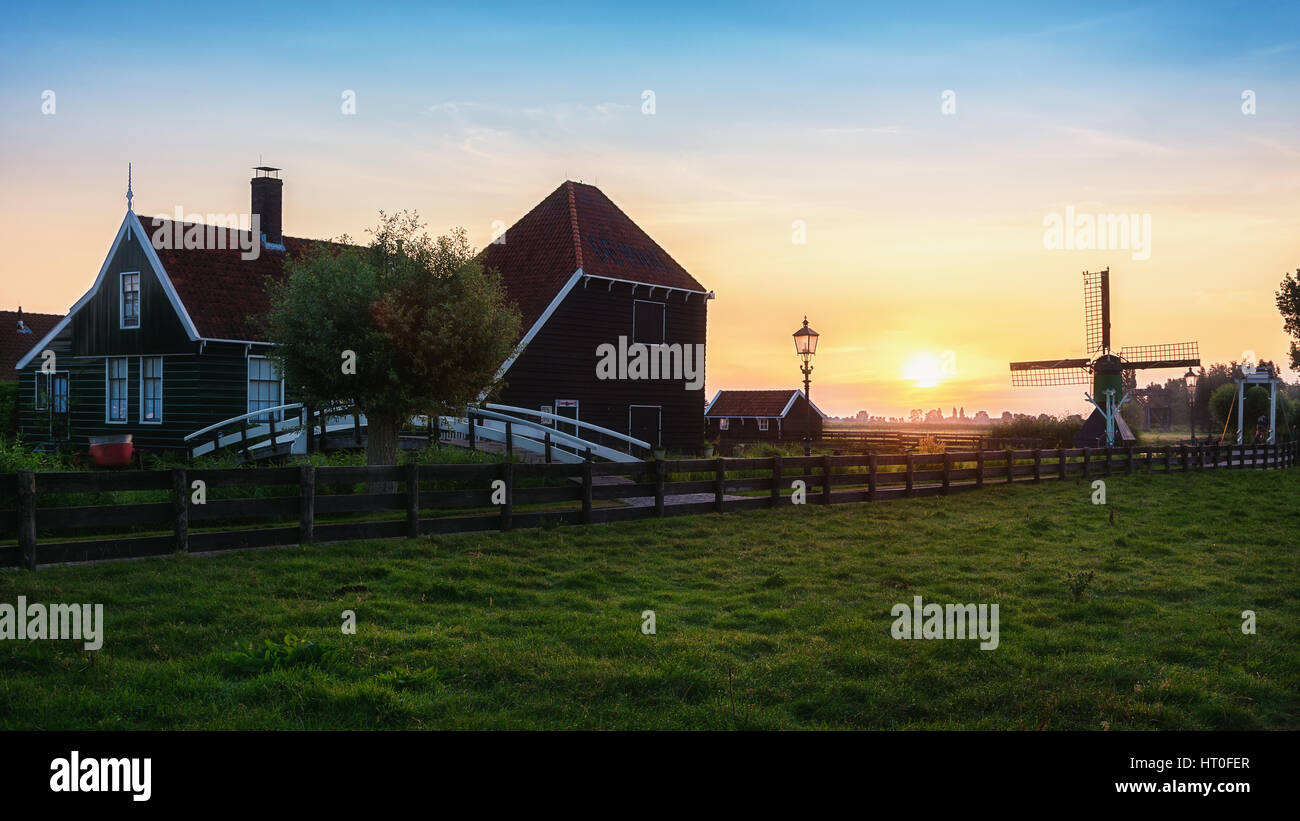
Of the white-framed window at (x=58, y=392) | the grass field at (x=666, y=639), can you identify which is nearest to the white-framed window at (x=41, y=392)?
the white-framed window at (x=58, y=392)

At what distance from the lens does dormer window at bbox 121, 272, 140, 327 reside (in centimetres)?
2845

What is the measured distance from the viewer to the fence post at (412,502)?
507 inches

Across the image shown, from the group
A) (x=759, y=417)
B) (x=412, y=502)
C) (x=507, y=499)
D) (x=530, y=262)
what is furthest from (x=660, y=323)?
(x=759, y=417)

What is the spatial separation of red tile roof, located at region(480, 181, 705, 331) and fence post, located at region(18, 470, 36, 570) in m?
18.4

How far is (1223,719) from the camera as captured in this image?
6.17 m

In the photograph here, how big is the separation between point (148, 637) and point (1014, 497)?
63.9ft

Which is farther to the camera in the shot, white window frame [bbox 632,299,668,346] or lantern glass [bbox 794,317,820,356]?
white window frame [bbox 632,299,668,346]

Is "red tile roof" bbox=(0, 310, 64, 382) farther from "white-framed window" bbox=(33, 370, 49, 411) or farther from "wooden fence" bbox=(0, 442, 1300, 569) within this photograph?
"wooden fence" bbox=(0, 442, 1300, 569)

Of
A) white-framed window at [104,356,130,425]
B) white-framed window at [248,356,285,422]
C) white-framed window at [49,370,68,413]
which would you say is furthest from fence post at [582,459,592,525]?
white-framed window at [49,370,68,413]

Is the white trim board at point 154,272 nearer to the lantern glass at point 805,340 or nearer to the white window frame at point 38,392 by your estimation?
the white window frame at point 38,392

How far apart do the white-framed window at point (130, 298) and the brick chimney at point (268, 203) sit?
4.53 m
